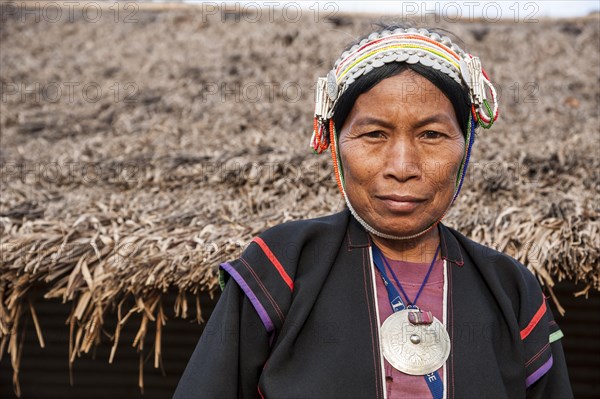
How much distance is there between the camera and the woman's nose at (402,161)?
4.80 feet

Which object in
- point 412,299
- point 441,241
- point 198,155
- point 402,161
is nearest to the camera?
point 402,161

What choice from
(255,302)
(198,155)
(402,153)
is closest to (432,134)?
(402,153)

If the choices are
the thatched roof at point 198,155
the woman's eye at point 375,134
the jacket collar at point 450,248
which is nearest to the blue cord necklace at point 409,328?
the jacket collar at point 450,248

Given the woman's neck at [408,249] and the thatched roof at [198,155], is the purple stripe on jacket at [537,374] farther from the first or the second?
the thatched roof at [198,155]

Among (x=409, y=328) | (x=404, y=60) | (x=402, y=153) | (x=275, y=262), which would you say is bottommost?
(x=409, y=328)

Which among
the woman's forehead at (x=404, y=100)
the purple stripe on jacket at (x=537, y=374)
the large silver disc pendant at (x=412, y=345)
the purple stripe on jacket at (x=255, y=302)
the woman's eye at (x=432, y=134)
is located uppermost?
the woman's forehead at (x=404, y=100)

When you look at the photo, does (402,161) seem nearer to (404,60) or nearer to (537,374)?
(404,60)

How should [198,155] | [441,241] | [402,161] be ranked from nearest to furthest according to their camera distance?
1. [402,161]
2. [441,241]
3. [198,155]

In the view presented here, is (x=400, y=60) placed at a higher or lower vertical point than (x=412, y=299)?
higher

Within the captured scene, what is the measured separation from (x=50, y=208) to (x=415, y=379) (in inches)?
67.3

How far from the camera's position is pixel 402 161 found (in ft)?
4.79

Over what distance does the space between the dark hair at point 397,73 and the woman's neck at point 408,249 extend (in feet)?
1.02

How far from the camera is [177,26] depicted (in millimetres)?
5078

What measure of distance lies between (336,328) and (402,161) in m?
0.41
